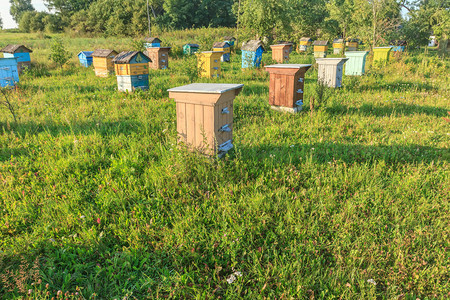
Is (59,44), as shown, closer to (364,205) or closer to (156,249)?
(156,249)

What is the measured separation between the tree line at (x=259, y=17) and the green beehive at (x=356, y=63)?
18.4 feet

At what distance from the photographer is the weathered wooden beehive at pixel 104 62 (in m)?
12.8

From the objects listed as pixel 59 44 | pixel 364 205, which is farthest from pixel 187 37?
pixel 364 205

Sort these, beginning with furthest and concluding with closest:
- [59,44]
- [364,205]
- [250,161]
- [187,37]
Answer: [187,37]
[59,44]
[250,161]
[364,205]

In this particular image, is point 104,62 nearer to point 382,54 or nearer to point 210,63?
point 210,63

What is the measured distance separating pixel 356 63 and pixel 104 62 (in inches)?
439

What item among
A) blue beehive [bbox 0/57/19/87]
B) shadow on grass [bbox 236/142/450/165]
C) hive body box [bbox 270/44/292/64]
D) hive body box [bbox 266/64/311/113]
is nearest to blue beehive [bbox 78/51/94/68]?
blue beehive [bbox 0/57/19/87]

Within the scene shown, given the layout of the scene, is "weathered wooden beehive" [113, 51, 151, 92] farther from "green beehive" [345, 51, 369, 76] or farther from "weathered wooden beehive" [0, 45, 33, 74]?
"green beehive" [345, 51, 369, 76]

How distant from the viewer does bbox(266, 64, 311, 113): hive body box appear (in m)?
6.97

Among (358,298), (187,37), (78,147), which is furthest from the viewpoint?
(187,37)

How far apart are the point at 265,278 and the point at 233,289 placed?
0.32 m

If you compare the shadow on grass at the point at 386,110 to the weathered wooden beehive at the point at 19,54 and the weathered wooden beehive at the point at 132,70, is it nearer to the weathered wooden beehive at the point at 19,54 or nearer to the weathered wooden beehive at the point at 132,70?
the weathered wooden beehive at the point at 132,70

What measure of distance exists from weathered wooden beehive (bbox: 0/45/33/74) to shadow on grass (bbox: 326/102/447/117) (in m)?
13.9

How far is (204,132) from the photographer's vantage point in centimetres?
412
